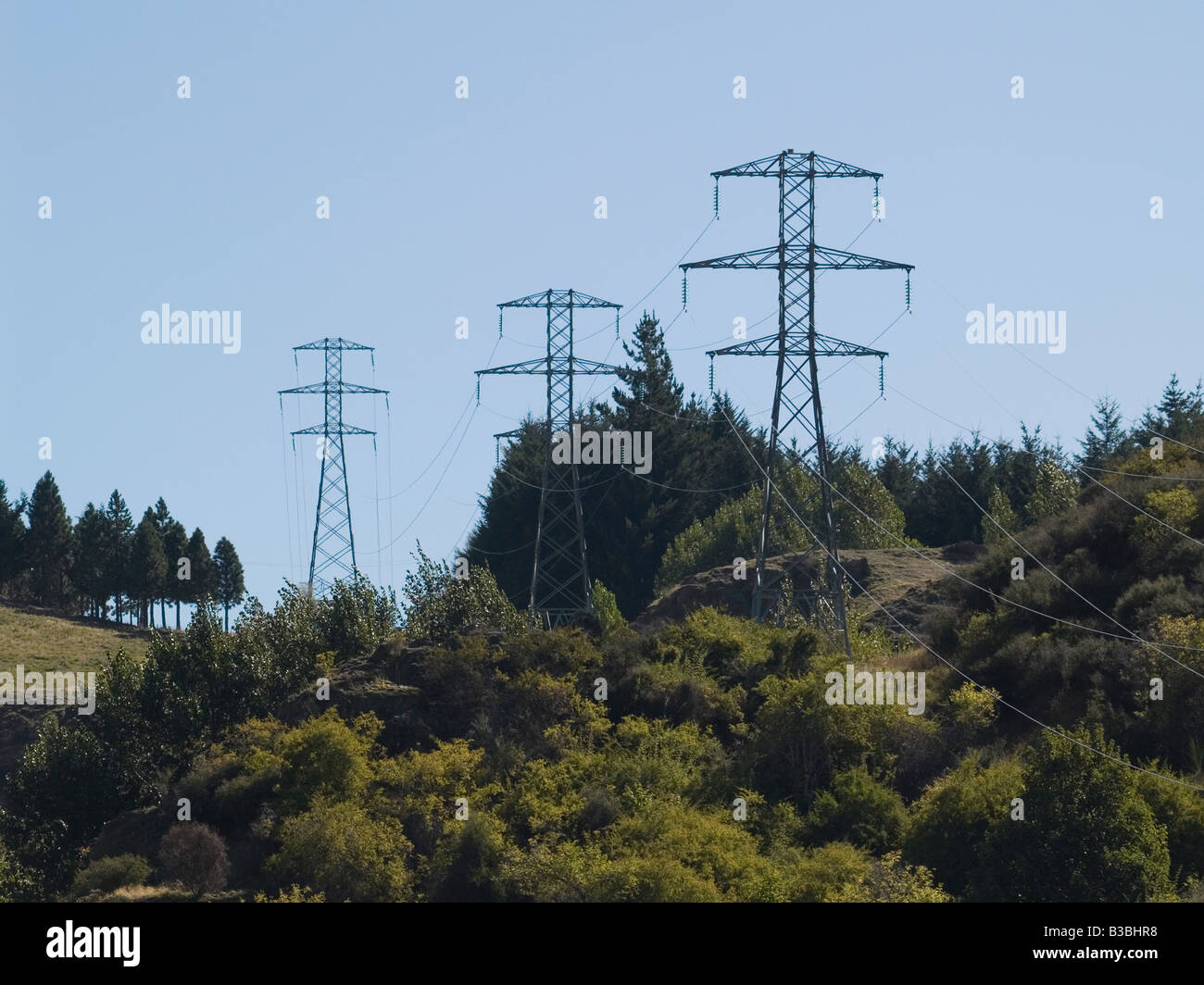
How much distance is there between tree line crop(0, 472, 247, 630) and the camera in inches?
6078

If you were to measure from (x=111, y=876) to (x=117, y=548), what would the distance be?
101m

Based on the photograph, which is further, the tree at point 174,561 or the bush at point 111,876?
the tree at point 174,561

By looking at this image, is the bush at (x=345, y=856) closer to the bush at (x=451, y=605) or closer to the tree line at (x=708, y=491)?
the bush at (x=451, y=605)

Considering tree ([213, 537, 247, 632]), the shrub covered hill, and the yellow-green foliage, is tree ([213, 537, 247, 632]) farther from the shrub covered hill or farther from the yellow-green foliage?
the shrub covered hill

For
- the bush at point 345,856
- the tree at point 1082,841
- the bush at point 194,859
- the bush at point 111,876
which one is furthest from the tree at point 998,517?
the bush at point 111,876

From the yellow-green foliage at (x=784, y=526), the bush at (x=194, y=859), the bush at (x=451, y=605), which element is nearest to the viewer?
the bush at (x=194, y=859)

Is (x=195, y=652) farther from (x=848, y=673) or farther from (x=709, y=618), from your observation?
(x=848, y=673)

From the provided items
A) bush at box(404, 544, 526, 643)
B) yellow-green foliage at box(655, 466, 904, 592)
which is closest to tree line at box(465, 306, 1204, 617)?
yellow-green foliage at box(655, 466, 904, 592)

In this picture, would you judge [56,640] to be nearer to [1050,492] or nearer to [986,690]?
[1050,492]

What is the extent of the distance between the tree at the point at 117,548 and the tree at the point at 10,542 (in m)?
7.44

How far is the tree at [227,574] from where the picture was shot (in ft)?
527

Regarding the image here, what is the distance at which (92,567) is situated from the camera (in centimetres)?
15488

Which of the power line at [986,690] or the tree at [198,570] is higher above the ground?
the tree at [198,570]
